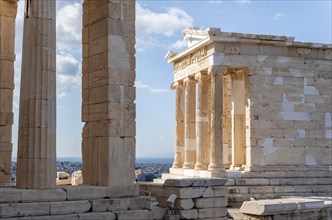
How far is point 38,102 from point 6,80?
4765 mm

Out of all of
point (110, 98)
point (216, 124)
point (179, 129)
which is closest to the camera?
point (110, 98)

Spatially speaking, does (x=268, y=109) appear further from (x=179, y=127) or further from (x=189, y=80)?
(x=179, y=127)

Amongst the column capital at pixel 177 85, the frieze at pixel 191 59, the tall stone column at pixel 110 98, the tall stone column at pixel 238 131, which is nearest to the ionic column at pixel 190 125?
the frieze at pixel 191 59

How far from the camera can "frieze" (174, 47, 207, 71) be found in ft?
83.1

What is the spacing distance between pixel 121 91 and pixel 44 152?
2.70m

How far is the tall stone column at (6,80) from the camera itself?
696 inches

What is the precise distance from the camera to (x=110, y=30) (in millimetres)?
14836

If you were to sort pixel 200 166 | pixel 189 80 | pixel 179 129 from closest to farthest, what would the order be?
pixel 200 166
pixel 189 80
pixel 179 129

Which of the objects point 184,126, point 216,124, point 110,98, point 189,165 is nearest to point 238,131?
point 216,124

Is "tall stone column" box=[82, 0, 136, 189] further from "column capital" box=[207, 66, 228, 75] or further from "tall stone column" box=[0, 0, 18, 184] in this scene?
"column capital" box=[207, 66, 228, 75]

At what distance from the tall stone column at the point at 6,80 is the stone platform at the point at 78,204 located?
4.39 meters

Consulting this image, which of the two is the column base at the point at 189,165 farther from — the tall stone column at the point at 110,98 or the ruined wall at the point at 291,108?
the tall stone column at the point at 110,98

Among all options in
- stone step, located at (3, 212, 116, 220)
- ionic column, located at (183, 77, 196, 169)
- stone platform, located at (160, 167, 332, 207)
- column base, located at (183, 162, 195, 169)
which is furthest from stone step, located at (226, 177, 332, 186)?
stone step, located at (3, 212, 116, 220)

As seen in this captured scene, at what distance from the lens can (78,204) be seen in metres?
13.5
